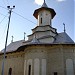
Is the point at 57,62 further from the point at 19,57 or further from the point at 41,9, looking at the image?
the point at 41,9

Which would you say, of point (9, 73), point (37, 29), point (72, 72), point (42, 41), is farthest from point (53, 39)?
point (9, 73)

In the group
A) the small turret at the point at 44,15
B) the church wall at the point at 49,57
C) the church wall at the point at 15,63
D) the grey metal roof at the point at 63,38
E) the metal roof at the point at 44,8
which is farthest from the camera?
the metal roof at the point at 44,8

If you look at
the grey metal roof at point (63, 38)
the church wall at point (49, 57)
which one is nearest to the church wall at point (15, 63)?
the church wall at point (49, 57)

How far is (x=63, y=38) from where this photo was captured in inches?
918

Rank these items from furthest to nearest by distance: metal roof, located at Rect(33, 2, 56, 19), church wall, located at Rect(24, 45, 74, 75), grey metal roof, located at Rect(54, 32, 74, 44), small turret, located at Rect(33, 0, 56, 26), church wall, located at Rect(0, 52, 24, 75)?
metal roof, located at Rect(33, 2, 56, 19) < small turret, located at Rect(33, 0, 56, 26) < church wall, located at Rect(0, 52, 24, 75) < grey metal roof, located at Rect(54, 32, 74, 44) < church wall, located at Rect(24, 45, 74, 75)

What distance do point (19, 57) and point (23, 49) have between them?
5.62 ft

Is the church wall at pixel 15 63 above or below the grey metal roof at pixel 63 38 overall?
below

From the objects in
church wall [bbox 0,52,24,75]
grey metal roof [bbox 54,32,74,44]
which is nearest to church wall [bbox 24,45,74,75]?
grey metal roof [bbox 54,32,74,44]

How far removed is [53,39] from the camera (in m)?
23.4

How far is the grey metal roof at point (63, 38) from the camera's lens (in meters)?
22.6

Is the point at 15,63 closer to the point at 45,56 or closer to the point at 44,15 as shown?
the point at 45,56

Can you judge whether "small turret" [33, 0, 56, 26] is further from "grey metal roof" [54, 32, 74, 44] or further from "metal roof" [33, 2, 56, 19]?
"grey metal roof" [54, 32, 74, 44]

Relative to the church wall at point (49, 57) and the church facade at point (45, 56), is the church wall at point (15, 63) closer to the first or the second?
the church facade at point (45, 56)

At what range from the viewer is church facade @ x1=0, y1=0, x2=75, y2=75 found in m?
20.9
